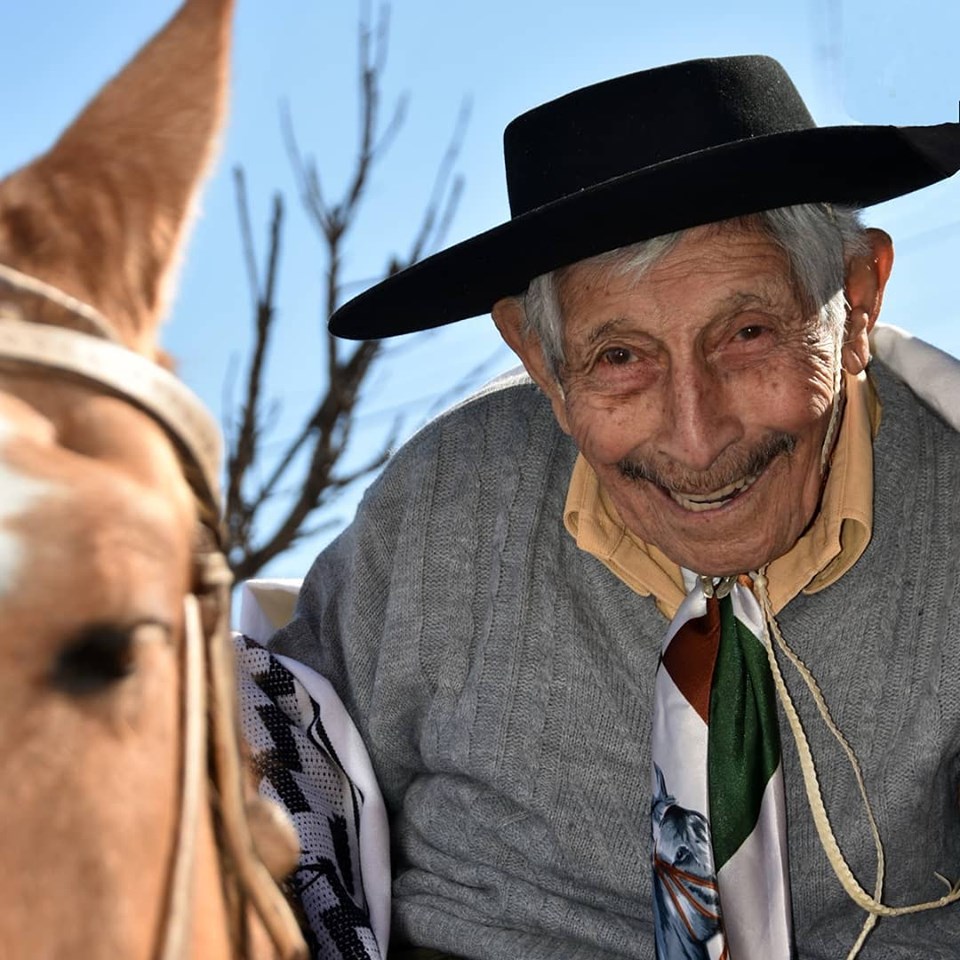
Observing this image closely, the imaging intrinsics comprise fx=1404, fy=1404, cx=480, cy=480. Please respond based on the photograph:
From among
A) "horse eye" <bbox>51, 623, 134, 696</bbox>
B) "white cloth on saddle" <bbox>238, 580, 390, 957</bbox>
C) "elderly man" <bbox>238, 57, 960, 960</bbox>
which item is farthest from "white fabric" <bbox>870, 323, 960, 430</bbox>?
"horse eye" <bbox>51, 623, 134, 696</bbox>

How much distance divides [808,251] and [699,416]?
0.28 meters

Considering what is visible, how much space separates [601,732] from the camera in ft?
6.67

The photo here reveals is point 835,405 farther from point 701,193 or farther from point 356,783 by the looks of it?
point 356,783

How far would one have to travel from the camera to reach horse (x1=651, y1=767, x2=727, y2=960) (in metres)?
1.80

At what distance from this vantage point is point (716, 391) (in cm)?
185

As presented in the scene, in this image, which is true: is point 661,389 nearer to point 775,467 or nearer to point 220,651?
point 775,467

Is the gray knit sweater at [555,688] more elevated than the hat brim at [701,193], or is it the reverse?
the hat brim at [701,193]

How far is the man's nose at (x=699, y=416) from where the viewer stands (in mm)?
1833

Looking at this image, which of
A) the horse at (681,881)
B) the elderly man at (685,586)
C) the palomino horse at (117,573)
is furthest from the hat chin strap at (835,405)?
the palomino horse at (117,573)

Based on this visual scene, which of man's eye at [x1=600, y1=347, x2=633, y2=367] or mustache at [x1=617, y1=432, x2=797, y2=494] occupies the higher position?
man's eye at [x1=600, y1=347, x2=633, y2=367]

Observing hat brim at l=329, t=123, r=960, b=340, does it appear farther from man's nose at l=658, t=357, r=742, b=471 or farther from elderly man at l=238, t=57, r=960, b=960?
man's nose at l=658, t=357, r=742, b=471

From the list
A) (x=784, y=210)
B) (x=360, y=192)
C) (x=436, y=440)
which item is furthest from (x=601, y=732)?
(x=360, y=192)

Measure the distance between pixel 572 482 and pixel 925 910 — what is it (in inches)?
30.9

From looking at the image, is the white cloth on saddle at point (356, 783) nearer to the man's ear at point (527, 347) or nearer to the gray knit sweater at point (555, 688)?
the gray knit sweater at point (555, 688)
